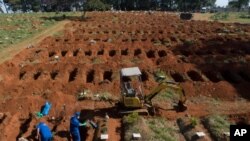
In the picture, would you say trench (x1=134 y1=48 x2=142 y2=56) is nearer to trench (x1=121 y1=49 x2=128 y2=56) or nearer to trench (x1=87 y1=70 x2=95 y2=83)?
trench (x1=121 y1=49 x2=128 y2=56)

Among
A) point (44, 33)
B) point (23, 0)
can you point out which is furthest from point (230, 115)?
point (23, 0)

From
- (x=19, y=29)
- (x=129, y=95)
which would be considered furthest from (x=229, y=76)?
(x=19, y=29)

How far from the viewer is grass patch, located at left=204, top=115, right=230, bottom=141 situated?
1421 centimetres

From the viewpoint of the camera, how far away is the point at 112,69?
23.3 m

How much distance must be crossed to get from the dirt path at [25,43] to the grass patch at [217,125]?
17.4 meters

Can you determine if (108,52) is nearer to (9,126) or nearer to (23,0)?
(9,126)

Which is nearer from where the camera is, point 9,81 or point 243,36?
point 9,81

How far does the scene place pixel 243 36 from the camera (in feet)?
111

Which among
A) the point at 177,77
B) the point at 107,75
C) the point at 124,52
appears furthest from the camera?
the point at 124,52

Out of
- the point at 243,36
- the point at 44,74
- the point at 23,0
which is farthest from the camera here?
the point at 23,0

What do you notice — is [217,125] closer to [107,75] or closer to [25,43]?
[107,75]

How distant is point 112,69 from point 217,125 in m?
9.91

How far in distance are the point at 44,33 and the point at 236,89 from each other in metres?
24.6

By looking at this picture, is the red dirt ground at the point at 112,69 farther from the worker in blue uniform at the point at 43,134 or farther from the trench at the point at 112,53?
the worker in blue uniform at the point at 43,134
